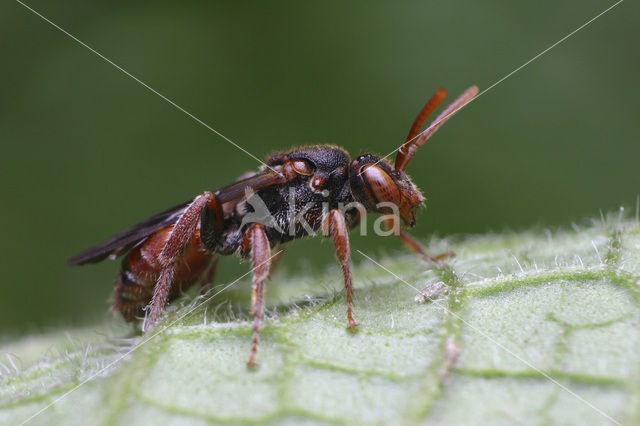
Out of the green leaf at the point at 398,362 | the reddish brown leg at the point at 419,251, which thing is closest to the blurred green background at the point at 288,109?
the reddish brown leg at the point at 419,251

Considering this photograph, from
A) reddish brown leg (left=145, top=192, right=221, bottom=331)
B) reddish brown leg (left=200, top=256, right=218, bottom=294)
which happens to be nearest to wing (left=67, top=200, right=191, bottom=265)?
reddish brown leg (left=145, top=192, right=221, bottom=331)

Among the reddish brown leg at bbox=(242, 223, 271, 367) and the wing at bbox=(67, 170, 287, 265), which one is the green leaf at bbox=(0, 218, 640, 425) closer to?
the reddish brown leg at bbox=(242, 223, 271, 367)

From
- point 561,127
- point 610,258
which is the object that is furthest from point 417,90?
point 610,258

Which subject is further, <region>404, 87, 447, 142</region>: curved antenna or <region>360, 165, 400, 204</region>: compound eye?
<region>360, 165, 400, 204</region>: compound eye

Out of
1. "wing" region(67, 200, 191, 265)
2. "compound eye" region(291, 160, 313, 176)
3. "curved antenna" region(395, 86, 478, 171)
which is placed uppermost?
Answer: "curved antenna" region(395, 86, 478, 171)

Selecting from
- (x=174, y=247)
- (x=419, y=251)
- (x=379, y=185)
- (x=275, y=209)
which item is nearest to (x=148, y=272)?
(x=174, y=247)

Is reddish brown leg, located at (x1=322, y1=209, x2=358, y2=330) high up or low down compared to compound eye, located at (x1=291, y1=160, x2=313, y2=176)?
down

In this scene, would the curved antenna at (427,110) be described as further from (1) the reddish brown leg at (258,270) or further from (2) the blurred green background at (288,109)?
(2) the blurred green background at (288,109)
